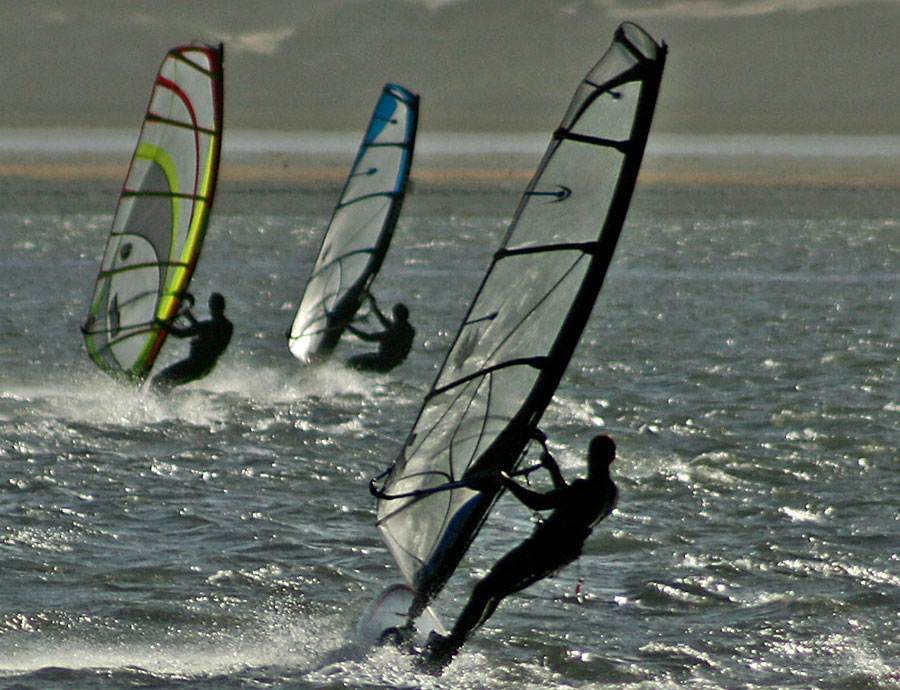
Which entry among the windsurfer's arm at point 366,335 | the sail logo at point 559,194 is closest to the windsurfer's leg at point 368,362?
the windsurfer's arm at point 366,335

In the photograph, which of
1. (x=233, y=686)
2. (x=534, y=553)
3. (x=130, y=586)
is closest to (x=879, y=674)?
(x=534, y=553)

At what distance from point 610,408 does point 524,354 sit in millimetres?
6954

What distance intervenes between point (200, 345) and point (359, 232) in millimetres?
2459

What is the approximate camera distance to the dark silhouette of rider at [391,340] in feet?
46.2

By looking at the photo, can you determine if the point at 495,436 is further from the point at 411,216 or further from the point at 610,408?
the point at 411,216

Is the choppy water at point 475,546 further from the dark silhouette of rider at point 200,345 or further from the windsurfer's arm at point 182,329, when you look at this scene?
the windsurfer's arm at point 182,329

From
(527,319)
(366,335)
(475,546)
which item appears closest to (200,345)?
(366,335)

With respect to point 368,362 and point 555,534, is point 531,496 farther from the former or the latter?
point 368,362

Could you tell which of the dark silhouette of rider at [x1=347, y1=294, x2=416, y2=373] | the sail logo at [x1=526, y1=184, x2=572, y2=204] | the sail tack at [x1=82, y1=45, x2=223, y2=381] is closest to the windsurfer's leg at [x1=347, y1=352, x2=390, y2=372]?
the dark silhouette of rider at [x1=347, y1=294, x2=416, y2=373]

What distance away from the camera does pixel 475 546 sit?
9172mm

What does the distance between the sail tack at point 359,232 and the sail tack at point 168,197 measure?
2091mm

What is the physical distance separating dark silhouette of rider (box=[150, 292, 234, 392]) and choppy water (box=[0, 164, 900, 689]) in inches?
10.9

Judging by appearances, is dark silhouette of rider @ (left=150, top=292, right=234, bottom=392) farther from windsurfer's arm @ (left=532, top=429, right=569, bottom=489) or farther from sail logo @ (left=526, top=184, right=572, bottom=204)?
windsurfer's arm @ (left=532, top=429, right=569, bottom=489)

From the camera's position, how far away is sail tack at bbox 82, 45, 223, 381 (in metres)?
12.4
